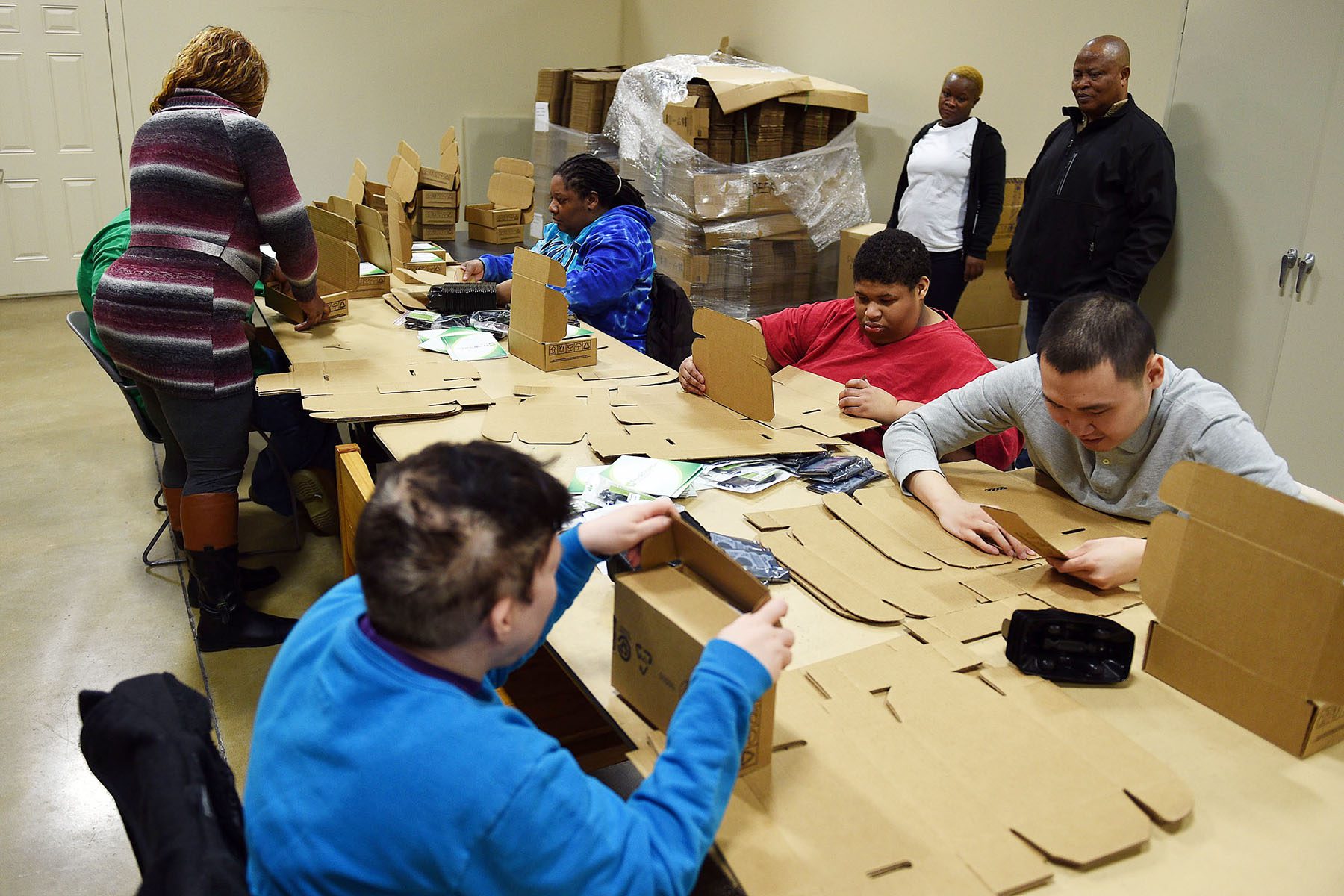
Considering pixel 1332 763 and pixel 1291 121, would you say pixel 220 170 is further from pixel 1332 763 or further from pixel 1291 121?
pixel 1291 121

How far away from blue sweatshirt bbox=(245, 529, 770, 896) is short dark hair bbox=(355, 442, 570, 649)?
5 cm

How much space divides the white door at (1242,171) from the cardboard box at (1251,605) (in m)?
2.64

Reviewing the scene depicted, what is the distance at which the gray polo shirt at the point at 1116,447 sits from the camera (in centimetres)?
164

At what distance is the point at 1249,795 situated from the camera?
1.17 metres

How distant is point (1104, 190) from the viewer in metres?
3.69

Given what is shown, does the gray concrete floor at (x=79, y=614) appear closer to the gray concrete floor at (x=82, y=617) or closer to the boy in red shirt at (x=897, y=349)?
the gray concrete floor at (x=82, y=617)

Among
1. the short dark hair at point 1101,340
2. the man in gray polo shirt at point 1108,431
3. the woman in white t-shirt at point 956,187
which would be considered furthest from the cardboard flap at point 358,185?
the short dark hair at point 1101,340

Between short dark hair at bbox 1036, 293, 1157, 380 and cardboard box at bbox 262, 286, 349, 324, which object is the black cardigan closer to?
cardboard box at bbox 262, 286, 349, 324

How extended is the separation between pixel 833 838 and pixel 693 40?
266 inches

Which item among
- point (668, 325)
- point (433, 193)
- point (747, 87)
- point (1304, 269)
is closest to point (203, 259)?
point (668, 325)

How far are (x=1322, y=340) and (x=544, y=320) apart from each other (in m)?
2.64

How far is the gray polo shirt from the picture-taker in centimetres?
164

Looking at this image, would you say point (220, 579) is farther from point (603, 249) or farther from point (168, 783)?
point (168, 783)

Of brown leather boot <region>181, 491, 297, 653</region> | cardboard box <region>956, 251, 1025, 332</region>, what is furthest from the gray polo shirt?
cardboard box <region>956, 251, 1025, 332</region>
